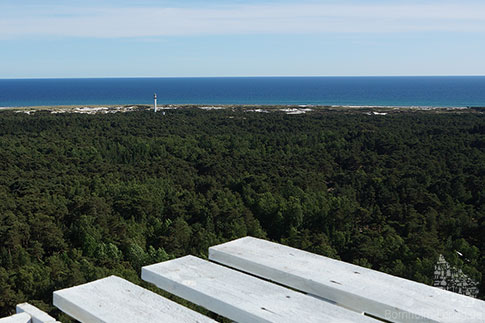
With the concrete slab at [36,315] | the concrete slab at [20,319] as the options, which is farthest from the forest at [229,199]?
the concrete slab at [20,319]

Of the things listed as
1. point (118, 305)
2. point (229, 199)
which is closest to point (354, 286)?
point (118, 305)

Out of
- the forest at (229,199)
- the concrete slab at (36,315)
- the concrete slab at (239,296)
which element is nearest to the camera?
the concrete slab at (239,296)

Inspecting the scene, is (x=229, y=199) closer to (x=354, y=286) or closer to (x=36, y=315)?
(x=36, y=315)

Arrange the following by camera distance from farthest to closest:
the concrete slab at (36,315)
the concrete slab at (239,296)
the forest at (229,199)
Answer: the forest at (229,199)
the concrete slab at (36,315)
the concrete slab at (239,296)

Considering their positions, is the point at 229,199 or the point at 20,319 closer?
the point at 20,319

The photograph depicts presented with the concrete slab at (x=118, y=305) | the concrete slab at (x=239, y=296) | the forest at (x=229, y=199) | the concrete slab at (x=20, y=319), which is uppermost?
the concrete slab at (x=239, y=296)

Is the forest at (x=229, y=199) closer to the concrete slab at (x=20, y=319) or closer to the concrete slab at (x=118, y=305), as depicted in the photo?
the concrete slab at (x=20, y=319)

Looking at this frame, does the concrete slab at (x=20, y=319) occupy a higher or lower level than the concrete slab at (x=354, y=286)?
lower
